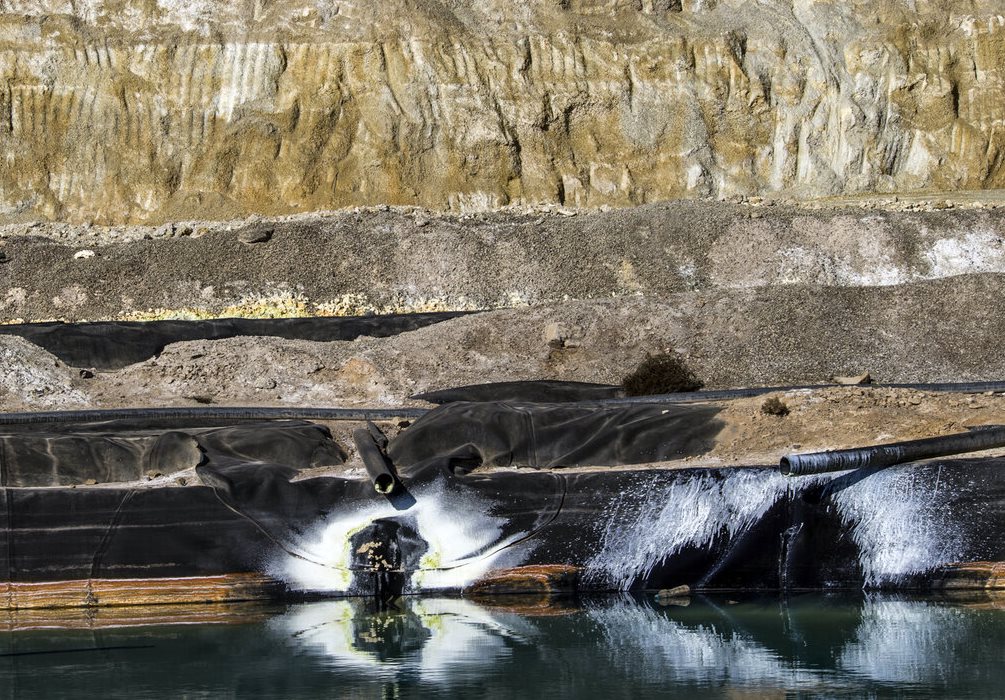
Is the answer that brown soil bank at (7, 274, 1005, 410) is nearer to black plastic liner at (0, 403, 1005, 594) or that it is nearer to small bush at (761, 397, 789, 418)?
small bush at (761, 397, 789, 418)

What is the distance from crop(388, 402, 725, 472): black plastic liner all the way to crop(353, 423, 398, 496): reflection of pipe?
27 cm

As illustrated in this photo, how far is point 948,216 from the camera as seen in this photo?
27.4 m

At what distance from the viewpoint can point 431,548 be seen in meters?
11.4

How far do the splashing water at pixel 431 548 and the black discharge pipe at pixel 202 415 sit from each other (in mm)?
4069

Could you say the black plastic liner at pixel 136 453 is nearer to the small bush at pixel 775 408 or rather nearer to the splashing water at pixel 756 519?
the splashing water at pixel 756 519

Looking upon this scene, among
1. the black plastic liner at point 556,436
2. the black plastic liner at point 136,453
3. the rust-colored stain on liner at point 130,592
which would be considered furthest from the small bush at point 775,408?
the rust-colored stain on liner at point 130,592

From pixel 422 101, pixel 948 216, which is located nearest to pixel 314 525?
pixel 948 216

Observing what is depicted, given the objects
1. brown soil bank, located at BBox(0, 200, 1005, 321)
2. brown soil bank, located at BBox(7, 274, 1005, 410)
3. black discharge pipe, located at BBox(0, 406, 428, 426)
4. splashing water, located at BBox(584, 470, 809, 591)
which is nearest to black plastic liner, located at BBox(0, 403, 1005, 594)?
splashing water, located at BBox(584, 470, 809, 591)

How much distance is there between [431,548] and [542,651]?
2164 millimetres

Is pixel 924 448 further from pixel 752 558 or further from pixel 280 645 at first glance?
pixel 280 645

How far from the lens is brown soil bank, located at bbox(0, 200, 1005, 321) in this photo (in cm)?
2598

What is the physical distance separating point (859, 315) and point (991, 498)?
32.9 feet

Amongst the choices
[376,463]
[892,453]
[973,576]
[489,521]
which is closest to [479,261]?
[376,463]

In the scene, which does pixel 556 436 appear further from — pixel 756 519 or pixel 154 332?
pixel 154 332
